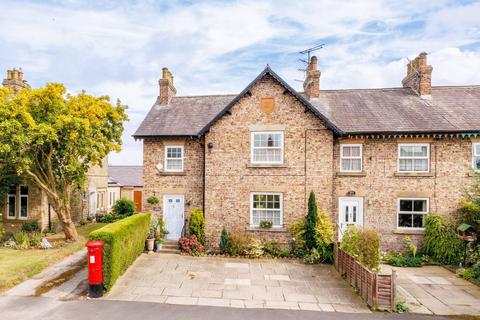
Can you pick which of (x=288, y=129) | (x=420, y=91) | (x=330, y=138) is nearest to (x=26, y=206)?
(x=288, y=129)

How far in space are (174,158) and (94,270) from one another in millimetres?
8601

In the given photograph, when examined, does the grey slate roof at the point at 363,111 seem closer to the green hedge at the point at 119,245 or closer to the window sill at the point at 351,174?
the window sill at the point at 351,174

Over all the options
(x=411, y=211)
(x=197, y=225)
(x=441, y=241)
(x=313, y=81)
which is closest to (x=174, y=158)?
(x=197, y=225)

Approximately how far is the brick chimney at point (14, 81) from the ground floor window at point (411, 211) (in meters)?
25.6

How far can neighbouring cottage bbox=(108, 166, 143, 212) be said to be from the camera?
31953 millimetres

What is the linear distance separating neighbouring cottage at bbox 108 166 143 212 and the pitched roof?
22785mm

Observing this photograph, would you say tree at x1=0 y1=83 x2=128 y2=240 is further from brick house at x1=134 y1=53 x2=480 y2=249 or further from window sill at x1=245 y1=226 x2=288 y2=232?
window sill at x1=245 y1=226 x2=288 y2=232

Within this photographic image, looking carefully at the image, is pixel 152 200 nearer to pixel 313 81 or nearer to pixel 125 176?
pixel 313 81

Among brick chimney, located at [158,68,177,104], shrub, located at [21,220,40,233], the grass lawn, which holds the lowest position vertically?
the grass lawn

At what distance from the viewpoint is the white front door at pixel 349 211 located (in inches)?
644

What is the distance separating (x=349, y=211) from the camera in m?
16.4

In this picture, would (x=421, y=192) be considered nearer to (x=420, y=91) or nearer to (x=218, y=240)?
(x=420, y=91)

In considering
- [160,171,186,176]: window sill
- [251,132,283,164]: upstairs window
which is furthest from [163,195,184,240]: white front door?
[251,132,283,164]: upstairs window

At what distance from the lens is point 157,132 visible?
17734 mm
